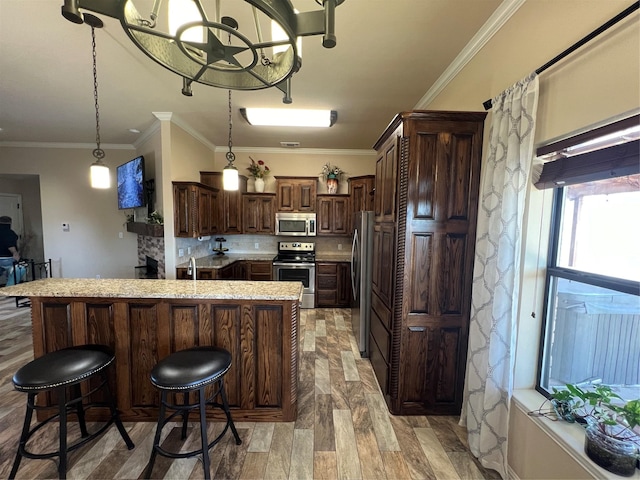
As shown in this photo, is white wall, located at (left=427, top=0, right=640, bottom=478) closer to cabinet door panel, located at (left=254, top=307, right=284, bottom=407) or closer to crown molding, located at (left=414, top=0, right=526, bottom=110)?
crown molding, located at (left=414, top=0, right=526, bottom=110)

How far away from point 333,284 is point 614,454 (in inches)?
146

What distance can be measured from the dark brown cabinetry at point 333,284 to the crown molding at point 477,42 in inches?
112

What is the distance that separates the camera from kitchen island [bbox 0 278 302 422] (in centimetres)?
192

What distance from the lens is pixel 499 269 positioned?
1562mm

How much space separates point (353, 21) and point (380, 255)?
187cm

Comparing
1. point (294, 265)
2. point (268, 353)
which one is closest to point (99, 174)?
point (268, 353)

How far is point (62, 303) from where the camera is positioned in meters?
1.91

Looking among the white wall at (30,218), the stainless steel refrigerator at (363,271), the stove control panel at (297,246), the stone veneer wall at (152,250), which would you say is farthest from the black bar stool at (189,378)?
the white wall at (30,218)

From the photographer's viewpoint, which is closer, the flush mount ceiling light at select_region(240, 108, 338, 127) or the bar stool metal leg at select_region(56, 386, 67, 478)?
the bar stool metal leg at select_region(56, 386, 67, 478)

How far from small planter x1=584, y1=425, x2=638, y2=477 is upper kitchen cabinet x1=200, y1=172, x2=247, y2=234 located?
15.3ft

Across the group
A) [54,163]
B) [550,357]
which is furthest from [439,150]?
[54,163]

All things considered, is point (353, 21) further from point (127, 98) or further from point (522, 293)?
point (127, 98)

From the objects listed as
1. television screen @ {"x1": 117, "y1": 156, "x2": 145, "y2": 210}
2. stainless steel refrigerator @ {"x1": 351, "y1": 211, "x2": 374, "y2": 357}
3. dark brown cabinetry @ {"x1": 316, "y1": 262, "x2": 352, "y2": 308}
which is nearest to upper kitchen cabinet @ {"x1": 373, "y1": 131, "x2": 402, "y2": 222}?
stainless steel refrigerator @ {"x1": 351, "y1": 211, "x2": 374, "y2": 357}

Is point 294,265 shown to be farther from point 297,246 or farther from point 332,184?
point 332,184
